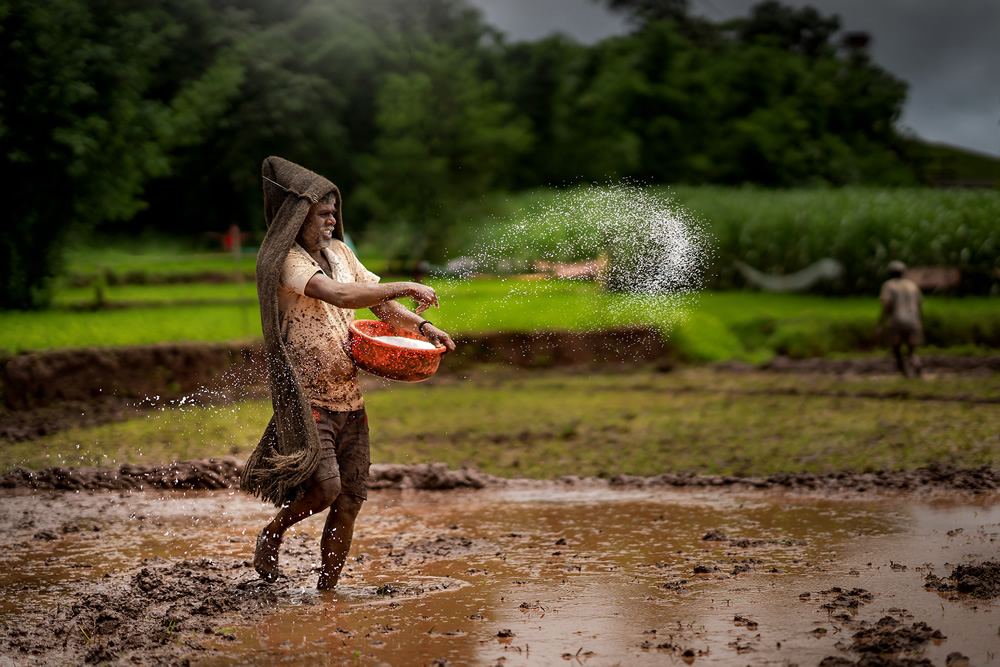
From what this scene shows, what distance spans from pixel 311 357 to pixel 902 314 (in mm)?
12018

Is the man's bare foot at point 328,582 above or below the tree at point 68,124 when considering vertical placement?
below

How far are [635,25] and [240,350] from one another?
129ft

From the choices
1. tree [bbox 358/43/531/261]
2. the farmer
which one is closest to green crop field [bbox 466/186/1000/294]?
tree [bbox 358/43/531/261]

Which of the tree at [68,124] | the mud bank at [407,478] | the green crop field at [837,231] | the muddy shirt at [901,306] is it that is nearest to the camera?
the mud bank at [407,478]

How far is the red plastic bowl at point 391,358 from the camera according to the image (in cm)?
503

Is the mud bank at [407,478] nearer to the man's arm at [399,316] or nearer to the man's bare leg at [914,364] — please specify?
the man's arm at [399,316]

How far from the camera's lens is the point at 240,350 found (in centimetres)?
Answer: 1420

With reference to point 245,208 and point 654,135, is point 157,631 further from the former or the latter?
point 654,135

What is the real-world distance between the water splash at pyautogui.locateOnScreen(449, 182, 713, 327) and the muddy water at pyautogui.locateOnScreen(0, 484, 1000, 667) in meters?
2.30

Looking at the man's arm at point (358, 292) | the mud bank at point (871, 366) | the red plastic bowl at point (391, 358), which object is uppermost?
the man's arm at point (358, 292)

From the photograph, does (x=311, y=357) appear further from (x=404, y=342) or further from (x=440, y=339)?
(x=440, y=339)

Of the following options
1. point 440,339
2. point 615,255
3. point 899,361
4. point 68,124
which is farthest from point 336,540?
point 899,361

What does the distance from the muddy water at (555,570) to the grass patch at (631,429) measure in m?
1.30

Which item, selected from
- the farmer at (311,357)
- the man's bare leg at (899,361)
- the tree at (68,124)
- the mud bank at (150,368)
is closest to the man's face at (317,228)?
the farmer at (311,357)
